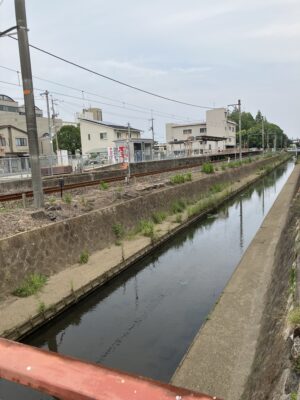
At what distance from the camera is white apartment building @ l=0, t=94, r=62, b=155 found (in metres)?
66.1

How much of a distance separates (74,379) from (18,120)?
76.6m

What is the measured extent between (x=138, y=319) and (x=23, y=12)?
33.9ft

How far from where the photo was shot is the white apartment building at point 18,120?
66.1 metres

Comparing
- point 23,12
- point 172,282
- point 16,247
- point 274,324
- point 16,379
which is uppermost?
point 23,12

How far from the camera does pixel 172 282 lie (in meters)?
11.3

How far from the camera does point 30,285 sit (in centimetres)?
914

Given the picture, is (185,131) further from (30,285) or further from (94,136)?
(30,285)

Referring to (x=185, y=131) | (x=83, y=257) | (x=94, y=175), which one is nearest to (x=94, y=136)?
(x=94, y=175)

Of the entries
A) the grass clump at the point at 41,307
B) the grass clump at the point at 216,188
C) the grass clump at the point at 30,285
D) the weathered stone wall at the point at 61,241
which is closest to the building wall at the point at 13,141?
the grass clump at the point at 216,188

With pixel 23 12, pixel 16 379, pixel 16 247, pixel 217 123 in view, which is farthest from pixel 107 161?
pixel 217 123

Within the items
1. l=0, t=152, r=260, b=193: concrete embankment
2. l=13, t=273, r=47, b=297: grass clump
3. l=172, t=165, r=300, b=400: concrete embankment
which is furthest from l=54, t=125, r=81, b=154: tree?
l=172, t=165, r=300, b=400: concrete embankment

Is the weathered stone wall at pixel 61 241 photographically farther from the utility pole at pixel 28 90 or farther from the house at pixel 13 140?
the house at pixel 13 140

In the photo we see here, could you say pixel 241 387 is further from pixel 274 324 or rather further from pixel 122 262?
pixel 122 262

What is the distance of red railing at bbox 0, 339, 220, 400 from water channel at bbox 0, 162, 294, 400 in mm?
5507
